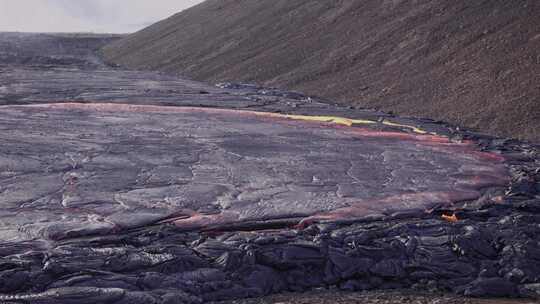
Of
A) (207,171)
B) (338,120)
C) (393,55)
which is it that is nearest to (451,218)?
(207,171)

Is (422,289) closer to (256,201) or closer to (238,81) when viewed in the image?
(256,201)

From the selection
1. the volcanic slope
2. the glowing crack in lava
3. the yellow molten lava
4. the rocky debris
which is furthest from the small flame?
the volcanic slope

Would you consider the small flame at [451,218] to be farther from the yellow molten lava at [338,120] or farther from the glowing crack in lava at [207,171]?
the yellow molten lava at [338,120]

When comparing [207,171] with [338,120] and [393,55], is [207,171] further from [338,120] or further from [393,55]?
[393,55]

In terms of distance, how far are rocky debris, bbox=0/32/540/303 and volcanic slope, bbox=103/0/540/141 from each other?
3.49m

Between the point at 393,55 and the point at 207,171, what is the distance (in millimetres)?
10851

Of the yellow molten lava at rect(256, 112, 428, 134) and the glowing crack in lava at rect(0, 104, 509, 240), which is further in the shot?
the yellow molten lava at rect(256, 112, 428, 134)

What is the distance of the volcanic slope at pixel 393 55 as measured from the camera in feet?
42.3

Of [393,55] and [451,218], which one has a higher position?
[393,55]

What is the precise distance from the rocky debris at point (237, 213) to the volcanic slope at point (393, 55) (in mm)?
3492

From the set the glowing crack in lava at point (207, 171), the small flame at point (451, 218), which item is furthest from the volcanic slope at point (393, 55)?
the small flame at point (451, 218)

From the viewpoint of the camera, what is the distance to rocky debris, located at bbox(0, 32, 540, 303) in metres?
4.61

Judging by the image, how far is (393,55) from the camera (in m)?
17.1

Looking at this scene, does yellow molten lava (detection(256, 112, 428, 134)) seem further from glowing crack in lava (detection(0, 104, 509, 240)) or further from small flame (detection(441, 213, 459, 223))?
small flame (detection(441, 213, 459, 223))
